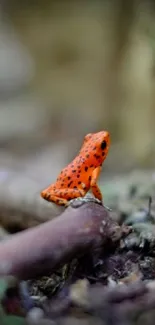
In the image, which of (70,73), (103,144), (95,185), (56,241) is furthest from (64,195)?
(70,73)

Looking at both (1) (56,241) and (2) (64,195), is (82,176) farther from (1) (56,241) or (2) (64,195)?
(1) (56,241)

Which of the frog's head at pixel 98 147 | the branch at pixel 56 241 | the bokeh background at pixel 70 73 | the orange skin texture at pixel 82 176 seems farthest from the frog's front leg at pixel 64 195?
the bokeh background at pixel 70 73

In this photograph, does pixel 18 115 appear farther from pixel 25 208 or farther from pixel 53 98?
pixel 25 208

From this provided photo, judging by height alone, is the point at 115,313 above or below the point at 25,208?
below

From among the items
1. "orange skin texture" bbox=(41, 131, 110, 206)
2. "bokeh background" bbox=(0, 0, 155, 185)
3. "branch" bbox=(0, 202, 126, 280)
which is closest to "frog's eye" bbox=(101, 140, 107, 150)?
"orange skin texture" bbox=(41, 131, 110, 206)

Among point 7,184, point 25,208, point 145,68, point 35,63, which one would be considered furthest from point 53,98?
point 25,208

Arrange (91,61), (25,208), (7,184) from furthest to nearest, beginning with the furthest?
(91,61) < (7,184) < (25,208)

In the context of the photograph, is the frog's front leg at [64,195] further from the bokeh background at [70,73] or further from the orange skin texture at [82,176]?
the bokeh background at [70,73]
